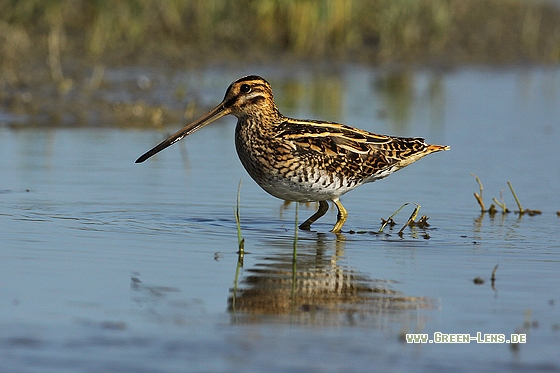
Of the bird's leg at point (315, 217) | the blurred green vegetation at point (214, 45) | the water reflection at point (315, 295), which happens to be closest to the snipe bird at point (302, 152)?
the bird's leg at point (315, 217)

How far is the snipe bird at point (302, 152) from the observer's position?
706cm

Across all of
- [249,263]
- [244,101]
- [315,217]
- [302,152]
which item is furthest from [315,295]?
[244,101]

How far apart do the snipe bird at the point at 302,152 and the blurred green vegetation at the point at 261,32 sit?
21.2ft

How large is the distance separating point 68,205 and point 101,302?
269 centimetres

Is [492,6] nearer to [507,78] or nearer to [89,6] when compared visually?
[507,78]

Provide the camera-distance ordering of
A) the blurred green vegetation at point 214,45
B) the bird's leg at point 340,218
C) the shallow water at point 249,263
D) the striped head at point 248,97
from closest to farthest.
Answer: the shallow water at point 249,263, the bird's leg at point 340,218, the striped head at point 248,97, the blurred green vegetation at point 214,45

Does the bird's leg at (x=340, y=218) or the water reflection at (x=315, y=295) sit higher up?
the bird's leg at (x=340, y=218)

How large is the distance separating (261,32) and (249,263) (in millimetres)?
11361

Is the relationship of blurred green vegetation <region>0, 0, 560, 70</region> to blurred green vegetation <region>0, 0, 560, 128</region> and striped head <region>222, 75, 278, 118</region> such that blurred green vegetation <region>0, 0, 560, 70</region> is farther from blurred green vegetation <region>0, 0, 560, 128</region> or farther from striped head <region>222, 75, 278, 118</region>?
striped head <region>222, 75, 278, 118</region>

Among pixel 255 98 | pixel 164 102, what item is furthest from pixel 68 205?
pixel 164 102

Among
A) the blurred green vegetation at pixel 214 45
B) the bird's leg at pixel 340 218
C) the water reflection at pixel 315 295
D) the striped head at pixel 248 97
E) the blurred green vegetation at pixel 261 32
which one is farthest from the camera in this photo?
the blurred green vegetation at pixel 261 32

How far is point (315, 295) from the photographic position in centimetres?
524

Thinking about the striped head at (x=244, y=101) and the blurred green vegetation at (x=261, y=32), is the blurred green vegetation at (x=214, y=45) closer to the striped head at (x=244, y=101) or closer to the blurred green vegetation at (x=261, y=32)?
the blurred green vegetation at (x=261, y=32)

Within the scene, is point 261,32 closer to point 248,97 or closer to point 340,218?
point 248,97
